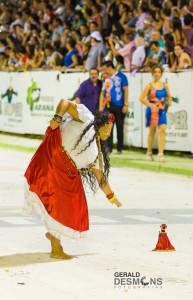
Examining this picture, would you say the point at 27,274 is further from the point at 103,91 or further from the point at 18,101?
the point at 18,101

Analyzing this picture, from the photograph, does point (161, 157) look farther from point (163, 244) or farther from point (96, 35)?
point (163, 244)

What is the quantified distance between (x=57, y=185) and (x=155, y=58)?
12454 millimetres

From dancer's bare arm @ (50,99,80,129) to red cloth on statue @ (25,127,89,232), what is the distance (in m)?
0.13

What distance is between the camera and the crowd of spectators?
2203cm

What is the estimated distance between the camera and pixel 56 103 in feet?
85.3

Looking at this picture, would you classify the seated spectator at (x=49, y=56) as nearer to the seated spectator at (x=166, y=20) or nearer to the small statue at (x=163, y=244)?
the seated spectator at (x=166, y=20)

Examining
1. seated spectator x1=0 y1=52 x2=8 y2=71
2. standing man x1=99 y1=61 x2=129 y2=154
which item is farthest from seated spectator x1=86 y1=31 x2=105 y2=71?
seated spectator x1=0 y1=52 x2=8 y2=71

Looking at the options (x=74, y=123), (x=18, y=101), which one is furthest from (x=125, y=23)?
(x=74, y=123)

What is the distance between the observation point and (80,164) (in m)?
10.2

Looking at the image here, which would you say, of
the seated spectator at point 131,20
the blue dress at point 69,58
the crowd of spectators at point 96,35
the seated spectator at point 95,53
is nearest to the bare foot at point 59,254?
the crowd of spectators at point 96,35

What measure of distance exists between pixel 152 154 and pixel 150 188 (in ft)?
15.5

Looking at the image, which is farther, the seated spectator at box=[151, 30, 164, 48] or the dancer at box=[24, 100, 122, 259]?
the seated spectator at box=[151, 30, 164, 48]

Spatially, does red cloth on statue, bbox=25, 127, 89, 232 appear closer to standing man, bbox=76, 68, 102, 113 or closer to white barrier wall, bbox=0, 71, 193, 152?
white barrier wall, bbox=0, 71, 193, 152

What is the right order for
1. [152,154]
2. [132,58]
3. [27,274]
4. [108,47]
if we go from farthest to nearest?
1. [108,47]
2. [132,58]
3. [152,154]
4. [27,274]
